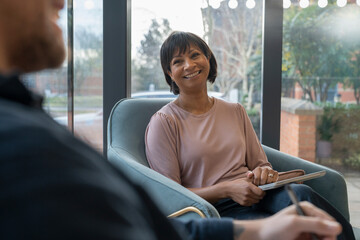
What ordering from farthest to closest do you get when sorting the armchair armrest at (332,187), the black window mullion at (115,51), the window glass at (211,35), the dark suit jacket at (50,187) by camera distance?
the window glass at (211,35) → the black window mullion at (115,51) → the armchair armrest at (332,187) → the dark suit jacket at (50,187)

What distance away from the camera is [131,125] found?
2115 millimetres

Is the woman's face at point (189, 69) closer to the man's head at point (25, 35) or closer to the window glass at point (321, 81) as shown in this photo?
the window glass at point (321, 81)

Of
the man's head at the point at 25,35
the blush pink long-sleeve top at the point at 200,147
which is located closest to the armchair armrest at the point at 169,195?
the blush pink long-sleeve top at the point at 200,147

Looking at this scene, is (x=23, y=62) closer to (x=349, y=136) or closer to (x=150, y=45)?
(x=150, y=45)

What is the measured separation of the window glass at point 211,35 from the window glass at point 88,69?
23cm

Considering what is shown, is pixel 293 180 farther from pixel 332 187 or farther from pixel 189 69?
pixel 189 69

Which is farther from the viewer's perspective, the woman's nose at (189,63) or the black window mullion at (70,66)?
the black window mullion at (70,66)

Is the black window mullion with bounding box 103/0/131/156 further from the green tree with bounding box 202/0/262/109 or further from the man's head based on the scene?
the man's head

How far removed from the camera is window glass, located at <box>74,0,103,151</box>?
2.69 m

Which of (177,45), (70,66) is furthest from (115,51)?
(177,45)

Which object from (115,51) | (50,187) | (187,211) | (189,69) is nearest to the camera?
(50,187)

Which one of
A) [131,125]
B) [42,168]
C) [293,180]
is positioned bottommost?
[293,180]

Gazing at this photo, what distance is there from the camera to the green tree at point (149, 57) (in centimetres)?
276

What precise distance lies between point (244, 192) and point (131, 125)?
28.6 inches
